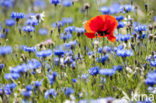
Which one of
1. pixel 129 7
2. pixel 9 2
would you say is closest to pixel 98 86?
pixel 129 7

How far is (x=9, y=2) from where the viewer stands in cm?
517

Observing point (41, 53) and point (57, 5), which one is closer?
point (41, 53)

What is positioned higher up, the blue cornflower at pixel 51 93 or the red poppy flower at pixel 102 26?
the red poppy flower at pixel 102 26

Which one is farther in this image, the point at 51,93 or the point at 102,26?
the point at 102,26

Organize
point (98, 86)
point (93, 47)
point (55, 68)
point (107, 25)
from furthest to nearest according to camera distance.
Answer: point (93, 47), point (55, 68), point (107, 25), point (98, 86)

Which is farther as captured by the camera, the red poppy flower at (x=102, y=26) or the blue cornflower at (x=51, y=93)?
the red poppy flower at (x=102, y=26)

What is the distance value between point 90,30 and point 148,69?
1.74 feet

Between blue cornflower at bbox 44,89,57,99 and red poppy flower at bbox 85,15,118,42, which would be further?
red poppy flower at bbox 85,15,118,42

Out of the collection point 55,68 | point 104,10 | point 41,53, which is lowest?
point 55,68

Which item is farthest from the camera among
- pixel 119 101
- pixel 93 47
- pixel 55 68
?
pixel 93 47

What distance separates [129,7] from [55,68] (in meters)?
0.90

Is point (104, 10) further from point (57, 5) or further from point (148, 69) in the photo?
point (148, 69)

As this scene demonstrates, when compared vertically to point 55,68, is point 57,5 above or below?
above

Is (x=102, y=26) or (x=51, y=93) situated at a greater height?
(x=102, y=26)
